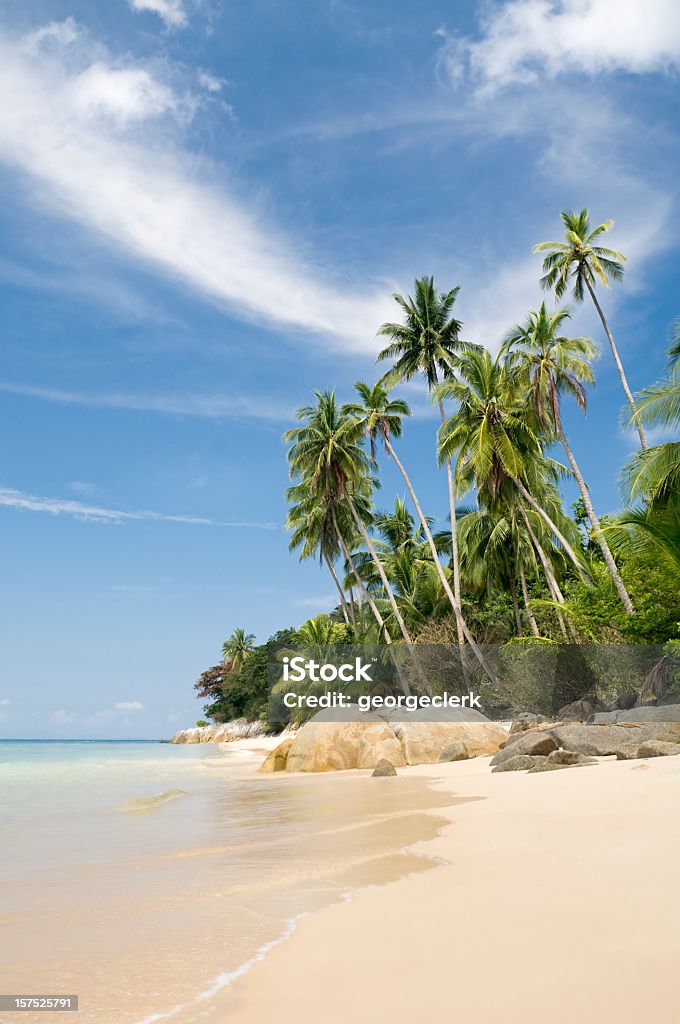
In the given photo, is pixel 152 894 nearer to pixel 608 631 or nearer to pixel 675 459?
pixel 675 459

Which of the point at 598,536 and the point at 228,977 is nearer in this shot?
the point at 228,977

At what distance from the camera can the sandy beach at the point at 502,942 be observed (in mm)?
1873

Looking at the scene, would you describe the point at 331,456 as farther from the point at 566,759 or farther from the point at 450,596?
the point at 566,759

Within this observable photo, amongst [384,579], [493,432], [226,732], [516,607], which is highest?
[493,432]

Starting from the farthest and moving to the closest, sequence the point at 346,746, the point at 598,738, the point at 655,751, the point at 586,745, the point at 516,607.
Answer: the point at 516,607
the point at 346,746
the point at 598,738
the point at 586,745
the point at 655,751

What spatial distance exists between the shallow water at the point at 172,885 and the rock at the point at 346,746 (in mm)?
6473

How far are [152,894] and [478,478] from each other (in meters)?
23.1

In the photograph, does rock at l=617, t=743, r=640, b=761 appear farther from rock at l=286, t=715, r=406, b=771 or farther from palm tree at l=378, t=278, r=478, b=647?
palm tree at l=378, t=278, r=478, b=647

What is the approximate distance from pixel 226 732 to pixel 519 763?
184 ft

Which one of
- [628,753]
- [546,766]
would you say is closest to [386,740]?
[546,766]

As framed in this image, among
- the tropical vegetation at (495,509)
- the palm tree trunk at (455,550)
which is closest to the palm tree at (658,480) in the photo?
the tropical vegetation at (495,509)

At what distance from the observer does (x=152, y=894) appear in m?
3.72

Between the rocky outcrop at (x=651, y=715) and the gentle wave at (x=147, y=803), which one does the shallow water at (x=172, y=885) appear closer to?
the gentle wave at (x=147, y=803)

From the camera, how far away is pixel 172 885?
3.93m
